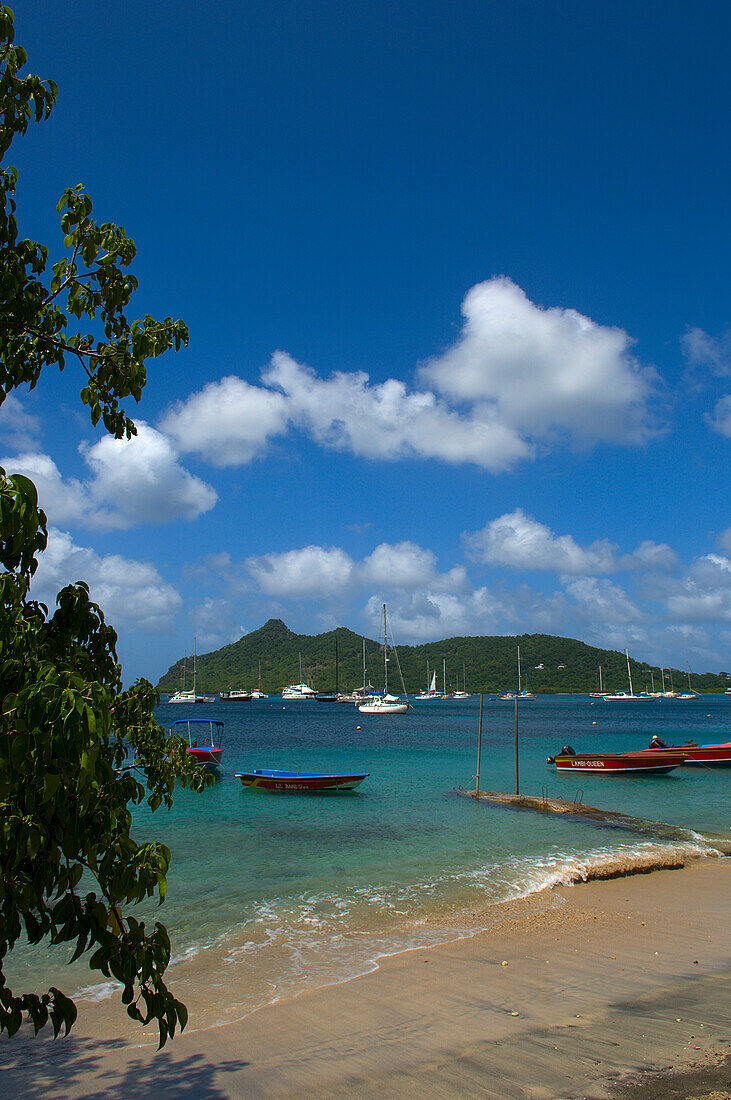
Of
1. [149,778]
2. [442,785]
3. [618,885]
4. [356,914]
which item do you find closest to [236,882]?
[356,914]

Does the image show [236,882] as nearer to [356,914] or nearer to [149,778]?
[356,914]

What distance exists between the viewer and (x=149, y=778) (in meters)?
5.02

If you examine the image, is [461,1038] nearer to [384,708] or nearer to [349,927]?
[349,927]

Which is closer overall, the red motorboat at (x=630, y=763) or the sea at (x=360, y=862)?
the sea at (x=360, y=862)

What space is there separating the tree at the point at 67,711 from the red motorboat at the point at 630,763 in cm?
3640

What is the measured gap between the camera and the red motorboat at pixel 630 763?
122 feet

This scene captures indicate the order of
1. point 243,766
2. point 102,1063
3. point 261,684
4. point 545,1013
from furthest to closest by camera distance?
point 261,684
point 243,766
point 545,1013
point 102,1063

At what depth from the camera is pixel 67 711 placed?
2623 millimetres

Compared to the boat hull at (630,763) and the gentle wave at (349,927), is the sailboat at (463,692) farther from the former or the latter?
the gentle wave at (349,927)

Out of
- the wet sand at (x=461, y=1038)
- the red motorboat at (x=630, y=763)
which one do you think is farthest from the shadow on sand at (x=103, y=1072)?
the red motorboat at (x=630, y=763)

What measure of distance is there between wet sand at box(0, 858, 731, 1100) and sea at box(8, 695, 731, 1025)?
3.08 ft

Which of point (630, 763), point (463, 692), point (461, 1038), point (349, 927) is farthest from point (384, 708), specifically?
point (461, 1038)

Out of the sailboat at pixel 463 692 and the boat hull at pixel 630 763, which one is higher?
the boat hull at pixel 630 763

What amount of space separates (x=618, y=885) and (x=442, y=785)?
58.1 feet
